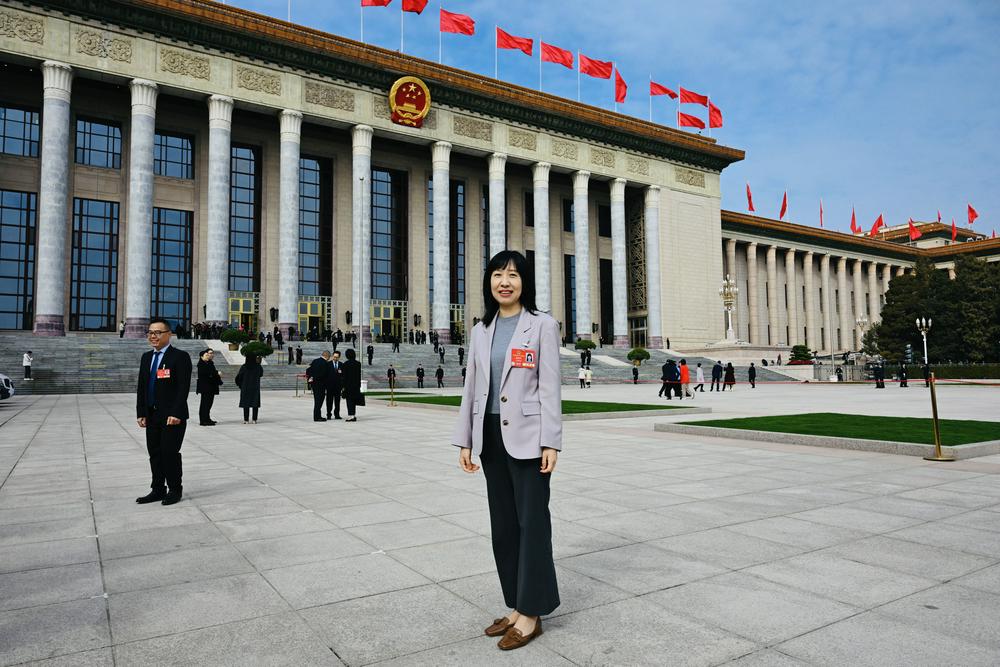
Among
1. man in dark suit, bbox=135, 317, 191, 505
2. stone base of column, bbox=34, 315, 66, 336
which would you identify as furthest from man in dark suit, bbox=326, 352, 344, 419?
stone base of column, bbox=34, 315, 66, 336

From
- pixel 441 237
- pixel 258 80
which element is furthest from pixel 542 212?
pixel 258 80

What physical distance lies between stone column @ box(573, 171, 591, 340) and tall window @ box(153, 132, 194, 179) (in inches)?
1144

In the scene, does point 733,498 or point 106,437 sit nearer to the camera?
point 733,498

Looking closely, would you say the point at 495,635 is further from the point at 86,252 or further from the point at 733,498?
the point at 86,252

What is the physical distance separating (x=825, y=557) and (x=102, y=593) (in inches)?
180

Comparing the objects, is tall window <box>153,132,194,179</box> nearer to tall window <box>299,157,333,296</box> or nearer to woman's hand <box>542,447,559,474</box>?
tall window <box>299,157,333,296</box>

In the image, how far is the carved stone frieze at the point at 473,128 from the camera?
4997cm

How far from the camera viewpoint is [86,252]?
141 feet

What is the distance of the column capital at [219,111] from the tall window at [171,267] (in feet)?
26.4

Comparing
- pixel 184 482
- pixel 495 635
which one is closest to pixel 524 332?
pixel 495 635

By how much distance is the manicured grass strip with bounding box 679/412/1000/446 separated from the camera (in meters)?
10.5

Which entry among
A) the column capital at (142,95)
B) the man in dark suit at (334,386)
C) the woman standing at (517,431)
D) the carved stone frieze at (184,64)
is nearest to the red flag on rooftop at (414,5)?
the carved stone frieze at (184,64)

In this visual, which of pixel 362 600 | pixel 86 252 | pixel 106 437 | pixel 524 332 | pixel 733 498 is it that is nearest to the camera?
pixel 524 332

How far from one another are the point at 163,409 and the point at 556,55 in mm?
47884
